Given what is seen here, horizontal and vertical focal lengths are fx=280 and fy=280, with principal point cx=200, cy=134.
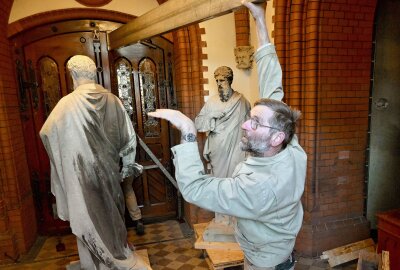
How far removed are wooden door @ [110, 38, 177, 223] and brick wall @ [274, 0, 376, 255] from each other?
1768 millimetres

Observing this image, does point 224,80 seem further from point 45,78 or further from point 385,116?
point 45,78

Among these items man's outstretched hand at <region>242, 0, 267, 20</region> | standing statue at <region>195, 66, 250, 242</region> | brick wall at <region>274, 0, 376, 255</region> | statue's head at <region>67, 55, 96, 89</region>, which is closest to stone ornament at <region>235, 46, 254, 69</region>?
brick wall at <region>274, 0, 376, 255</region>

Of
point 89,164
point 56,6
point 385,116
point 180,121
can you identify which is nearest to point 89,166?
point 89,164

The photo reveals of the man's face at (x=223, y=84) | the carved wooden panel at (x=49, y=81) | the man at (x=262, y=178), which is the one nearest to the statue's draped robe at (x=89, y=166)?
the man's face at (x=223, y=84)

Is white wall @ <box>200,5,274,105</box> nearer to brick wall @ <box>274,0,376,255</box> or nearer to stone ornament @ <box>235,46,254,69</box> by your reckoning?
stone ornament @ <box>235,46,254,69</box>

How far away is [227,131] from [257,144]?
163 centimetres

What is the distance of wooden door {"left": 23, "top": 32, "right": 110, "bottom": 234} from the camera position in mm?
3721

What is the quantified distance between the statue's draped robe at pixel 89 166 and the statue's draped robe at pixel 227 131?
104 centimetres

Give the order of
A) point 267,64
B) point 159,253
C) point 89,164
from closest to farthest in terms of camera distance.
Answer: point 267,64, point 89,164, point 159,253

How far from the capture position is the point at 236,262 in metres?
2.87

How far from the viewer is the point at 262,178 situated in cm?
131

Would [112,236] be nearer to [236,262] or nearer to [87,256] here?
[87,256]

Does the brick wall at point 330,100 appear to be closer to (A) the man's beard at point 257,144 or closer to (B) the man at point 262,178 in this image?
(B) the man at point 262,178

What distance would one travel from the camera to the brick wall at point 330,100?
2.90 m
